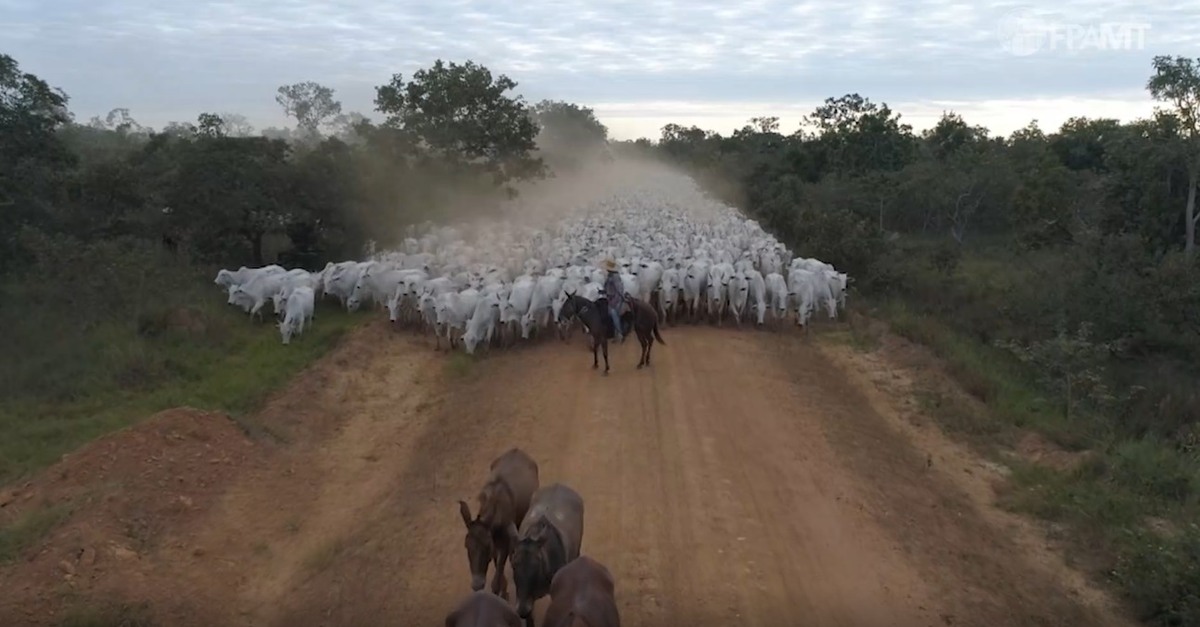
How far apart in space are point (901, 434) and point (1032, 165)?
25.5m

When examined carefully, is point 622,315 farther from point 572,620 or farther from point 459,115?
point 459,115

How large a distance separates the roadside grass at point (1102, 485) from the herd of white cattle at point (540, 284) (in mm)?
3450

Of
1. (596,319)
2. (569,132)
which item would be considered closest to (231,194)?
(596,319)

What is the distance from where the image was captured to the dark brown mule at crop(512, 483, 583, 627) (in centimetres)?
611

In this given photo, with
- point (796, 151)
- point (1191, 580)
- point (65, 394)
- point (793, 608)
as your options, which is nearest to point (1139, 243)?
point (1191, 580)

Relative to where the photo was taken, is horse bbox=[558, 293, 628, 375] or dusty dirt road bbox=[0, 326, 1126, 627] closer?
→ dusty dirt road bbox=[0, 326, 1126, 627]

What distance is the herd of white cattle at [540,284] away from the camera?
630 inches

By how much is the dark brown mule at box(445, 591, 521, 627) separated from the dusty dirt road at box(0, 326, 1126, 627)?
161 centimetres

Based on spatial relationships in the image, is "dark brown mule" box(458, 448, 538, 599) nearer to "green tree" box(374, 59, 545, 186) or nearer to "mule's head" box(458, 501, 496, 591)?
"mule's head" box(458, 501, 496, 591)

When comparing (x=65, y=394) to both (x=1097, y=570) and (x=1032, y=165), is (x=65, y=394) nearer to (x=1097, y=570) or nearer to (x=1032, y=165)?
(x=1097, y=570)

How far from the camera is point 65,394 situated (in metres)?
12.6

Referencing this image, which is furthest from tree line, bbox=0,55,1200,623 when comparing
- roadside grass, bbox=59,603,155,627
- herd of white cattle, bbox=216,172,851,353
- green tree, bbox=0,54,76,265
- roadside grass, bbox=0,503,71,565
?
roadside grass, bbox=59,603,155,627

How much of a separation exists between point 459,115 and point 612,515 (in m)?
22.8

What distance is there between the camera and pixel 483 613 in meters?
5.52
